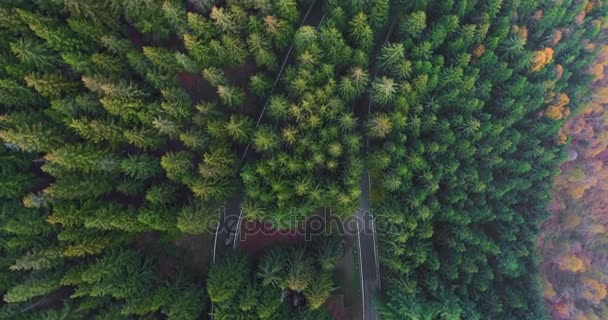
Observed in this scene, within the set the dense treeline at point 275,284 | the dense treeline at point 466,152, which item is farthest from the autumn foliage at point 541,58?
the dense treeline at point 275,284

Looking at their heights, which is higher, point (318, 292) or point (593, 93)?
point (593, 93)

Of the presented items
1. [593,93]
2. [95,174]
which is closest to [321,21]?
[95,174]

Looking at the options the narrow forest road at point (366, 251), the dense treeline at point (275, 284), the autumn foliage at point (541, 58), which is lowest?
the dense treeline at point (275, 284)

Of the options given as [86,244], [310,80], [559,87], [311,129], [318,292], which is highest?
[559,87]

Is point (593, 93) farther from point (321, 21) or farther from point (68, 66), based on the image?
point (68, 66)

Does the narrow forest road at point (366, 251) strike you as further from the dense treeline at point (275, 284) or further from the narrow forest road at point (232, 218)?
the narrow forest road at point (232, 218)

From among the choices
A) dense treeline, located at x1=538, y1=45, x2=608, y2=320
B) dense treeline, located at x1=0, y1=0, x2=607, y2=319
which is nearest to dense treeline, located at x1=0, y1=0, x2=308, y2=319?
dense treeline, located at x1=0, y1=0, x2=607, y2=319

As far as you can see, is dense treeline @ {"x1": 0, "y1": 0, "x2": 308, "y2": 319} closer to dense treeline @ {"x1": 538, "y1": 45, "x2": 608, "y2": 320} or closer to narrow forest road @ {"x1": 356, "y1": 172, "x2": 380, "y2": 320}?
narrow forest road @ {"x1": 356, "y1": 172, "x2": 380, "y2": 320}
